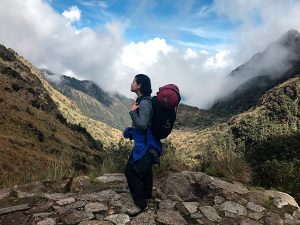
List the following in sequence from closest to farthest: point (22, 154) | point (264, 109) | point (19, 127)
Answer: point (22, 154)
point (19, 127)
point (264, 109)

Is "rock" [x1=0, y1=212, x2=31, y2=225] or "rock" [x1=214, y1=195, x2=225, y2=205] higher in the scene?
"rock" [x1=214, y1=195, x2=225, y2=205]

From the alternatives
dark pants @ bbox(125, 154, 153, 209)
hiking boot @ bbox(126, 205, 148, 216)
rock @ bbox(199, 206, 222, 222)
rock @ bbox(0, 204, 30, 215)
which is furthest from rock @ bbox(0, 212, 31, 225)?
rock @ bbox(199, 206, 222, 222)

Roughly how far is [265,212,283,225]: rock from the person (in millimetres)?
2394

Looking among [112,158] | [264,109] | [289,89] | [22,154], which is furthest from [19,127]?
[289,89]

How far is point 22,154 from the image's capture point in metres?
34.3

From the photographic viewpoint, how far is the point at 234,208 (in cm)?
825

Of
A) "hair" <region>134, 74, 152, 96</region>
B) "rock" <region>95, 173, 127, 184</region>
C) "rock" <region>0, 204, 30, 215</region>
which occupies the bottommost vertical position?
"rock" <region>0, 204, 30, 215</region>

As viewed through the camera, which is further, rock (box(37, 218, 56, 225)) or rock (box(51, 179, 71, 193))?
rock (box(51, 179, 71, 193))

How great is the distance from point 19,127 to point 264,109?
151m

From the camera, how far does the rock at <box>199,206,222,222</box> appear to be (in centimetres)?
770

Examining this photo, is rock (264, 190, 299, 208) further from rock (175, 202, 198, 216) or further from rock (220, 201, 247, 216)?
rock (175, 202, 198, 216)

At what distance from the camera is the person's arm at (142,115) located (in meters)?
7.25

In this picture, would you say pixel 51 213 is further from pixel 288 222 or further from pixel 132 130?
pixel 288 222

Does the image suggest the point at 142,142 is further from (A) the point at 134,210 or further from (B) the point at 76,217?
(B) the point at 76,217
